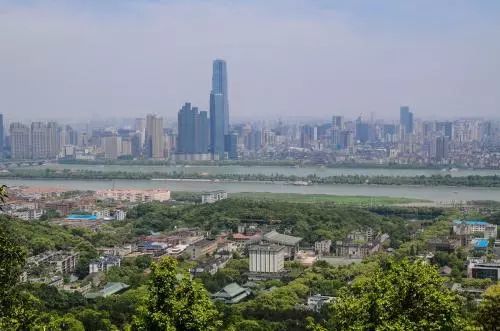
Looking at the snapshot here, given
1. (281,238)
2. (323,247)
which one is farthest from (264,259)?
(323,247)

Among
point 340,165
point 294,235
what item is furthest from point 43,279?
point 340,165

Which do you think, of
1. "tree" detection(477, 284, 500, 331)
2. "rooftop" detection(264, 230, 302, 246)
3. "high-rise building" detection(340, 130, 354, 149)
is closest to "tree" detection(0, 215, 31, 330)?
"tree" detection(477, 284, 500, 331)

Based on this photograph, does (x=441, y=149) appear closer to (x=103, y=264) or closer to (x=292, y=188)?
(x=292, y=188)

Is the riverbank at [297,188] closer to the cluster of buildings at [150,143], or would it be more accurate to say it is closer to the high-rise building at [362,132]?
the cluster of buildings at [150,143]

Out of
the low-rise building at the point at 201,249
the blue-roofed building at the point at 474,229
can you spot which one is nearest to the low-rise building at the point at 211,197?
the low-rise building at the point at 201,249

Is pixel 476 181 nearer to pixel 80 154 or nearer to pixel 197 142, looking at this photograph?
pixel 197 142
